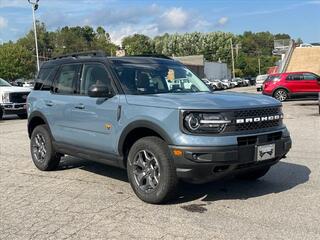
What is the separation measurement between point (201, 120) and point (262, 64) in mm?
127970

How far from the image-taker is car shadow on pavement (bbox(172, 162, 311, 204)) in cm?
627

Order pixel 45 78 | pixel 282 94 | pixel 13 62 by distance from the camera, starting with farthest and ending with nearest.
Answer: pixel 13 62
pixel 282 94
pixel 45 78

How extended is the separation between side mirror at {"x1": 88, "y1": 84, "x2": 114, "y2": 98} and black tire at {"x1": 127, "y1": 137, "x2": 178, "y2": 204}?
2.73 feet

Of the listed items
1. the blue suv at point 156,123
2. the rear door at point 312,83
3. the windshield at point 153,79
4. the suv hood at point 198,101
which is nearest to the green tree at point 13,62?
the rear door at point 312,83

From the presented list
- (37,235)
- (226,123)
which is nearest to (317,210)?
(226,123)

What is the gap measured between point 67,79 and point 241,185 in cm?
314

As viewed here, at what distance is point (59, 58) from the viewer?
8156 mm

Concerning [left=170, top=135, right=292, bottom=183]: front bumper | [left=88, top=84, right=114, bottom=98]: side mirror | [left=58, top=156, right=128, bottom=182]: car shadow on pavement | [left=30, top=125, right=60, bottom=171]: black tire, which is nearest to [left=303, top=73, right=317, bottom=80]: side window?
[left=58, top=156, right=128, bottom=182]: car shadow on pavement

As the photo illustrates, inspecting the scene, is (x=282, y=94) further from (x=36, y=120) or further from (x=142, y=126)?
(x=142, y=126)

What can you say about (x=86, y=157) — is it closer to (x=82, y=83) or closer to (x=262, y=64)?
(x=82, y=83)

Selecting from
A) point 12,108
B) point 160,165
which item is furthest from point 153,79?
point 12,108

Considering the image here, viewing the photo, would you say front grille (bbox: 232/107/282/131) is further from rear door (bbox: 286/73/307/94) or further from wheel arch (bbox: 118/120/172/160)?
rear door (bbox: 286/73/307/94)

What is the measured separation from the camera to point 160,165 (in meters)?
5.75

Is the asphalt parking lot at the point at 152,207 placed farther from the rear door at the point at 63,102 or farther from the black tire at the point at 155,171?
the rear door at the point at 63,102
